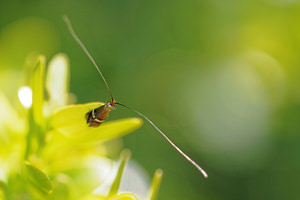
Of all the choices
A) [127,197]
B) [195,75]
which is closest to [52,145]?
[127,197]

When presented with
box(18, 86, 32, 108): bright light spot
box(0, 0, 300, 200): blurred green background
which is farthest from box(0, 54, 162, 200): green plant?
box(0, 0, 300, 200): blurred green background

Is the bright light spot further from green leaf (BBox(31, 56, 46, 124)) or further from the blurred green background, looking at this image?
the blurred green background

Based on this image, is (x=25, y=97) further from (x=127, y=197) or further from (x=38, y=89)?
(x=127, y=197)

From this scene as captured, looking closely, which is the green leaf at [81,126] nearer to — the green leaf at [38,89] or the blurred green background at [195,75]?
the green leaf at [38,89]

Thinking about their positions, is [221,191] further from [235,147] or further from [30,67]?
[30,67]

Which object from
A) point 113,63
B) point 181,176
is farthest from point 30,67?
point 181,176
